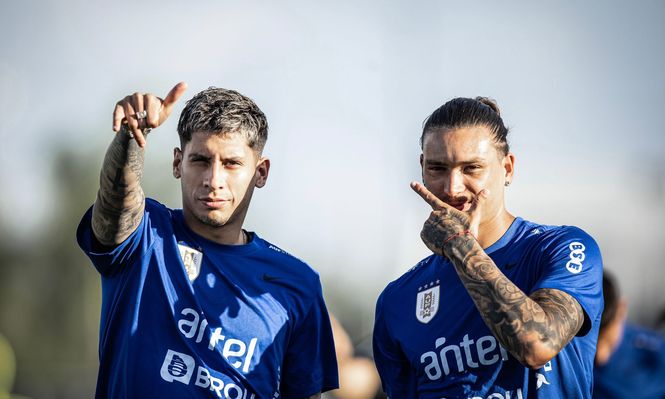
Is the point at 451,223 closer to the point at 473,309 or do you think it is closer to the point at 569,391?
the point at 473,309

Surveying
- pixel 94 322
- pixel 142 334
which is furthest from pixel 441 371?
pixel 94 322

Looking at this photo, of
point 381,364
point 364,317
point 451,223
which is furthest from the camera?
point 364,317

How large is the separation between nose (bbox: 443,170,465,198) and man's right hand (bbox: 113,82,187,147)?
1381mm

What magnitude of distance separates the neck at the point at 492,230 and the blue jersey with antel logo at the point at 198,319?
0.98 meters

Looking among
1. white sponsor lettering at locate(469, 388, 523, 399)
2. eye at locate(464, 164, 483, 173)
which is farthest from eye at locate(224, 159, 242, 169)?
white sponsor lettering at locate(469, 388, 523, 399)

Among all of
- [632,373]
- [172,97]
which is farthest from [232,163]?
[632,373]

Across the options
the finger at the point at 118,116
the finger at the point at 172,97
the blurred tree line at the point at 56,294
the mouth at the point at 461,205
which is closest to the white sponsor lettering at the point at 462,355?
the mouth at the point at 461,205

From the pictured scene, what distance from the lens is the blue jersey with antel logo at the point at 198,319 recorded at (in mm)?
4004

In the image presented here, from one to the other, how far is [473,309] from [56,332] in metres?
15.6

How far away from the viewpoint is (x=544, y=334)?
11.3ft

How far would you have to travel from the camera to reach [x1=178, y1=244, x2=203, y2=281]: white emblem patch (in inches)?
168

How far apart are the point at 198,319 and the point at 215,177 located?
735 millimetres

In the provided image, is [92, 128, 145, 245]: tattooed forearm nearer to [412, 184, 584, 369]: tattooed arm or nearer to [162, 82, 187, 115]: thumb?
[162, 82, 187, 115]: thumb

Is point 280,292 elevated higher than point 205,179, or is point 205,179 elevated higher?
point 205,179
